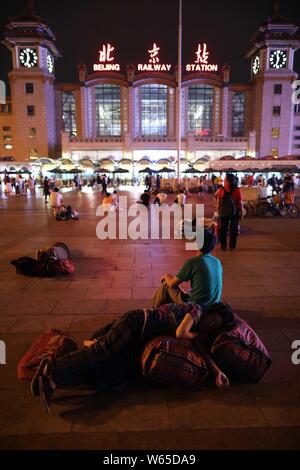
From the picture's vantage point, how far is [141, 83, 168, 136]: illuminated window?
185ft

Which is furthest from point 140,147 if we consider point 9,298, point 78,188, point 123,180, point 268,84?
point 9,298

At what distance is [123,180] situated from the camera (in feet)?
154

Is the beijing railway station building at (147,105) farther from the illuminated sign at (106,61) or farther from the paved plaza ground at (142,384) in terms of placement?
the paved plaza ground at (142,384)

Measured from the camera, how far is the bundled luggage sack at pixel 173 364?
3146mm

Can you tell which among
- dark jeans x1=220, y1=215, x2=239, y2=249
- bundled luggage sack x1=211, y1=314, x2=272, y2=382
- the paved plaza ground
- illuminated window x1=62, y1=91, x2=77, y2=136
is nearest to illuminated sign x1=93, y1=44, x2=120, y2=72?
illuminated window x1=62, y1=91, x2=77, y2=136

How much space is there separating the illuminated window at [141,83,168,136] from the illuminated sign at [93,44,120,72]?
5.46 m

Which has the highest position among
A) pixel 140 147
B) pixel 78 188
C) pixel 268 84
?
pixel 268 84

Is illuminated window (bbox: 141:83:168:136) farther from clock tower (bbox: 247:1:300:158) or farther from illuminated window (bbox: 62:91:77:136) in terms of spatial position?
clock tower (bbox: 247:1:300:158)

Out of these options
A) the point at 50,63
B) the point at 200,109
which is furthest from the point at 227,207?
the point at 50,63

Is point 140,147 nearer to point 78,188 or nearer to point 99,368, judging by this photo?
point 78,188

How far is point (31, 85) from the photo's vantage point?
2085 inches

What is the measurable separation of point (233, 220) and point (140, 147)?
43.8 meters

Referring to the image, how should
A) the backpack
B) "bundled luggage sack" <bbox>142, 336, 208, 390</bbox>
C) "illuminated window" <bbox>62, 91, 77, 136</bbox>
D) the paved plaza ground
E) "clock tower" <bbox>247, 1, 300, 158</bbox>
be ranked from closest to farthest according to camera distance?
the paved plaza ground, "bundled luggage sack" <bbox>142, 336, 208, 390</bbox>, the backpack, "clock tower" <bbox>247, 1, 300, 158</bbox>, "illuminated window" <bbox>62, 91, 77, 136</bbox>

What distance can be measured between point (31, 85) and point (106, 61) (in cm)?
1195
